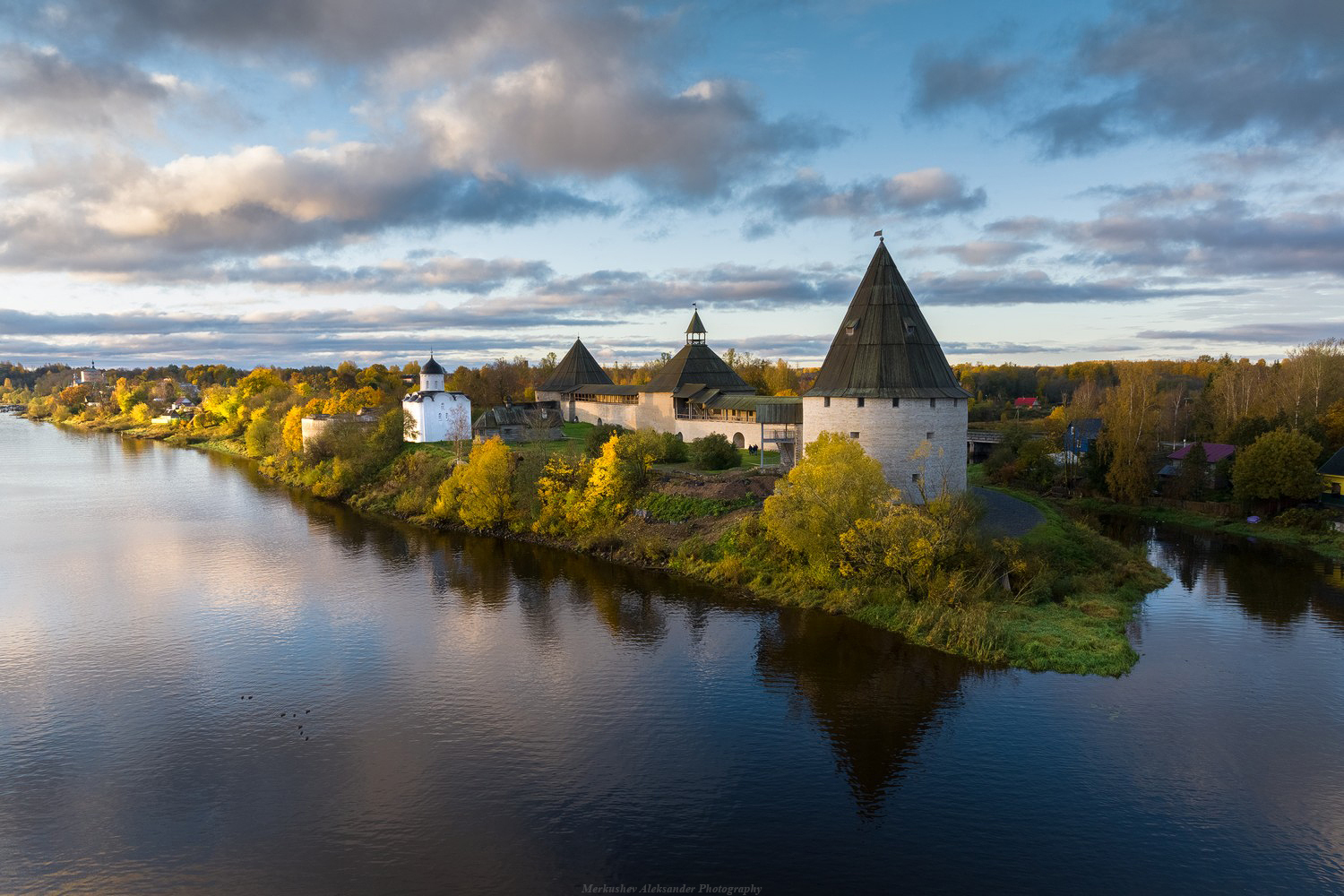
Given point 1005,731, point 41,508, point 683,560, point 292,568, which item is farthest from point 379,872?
point 41,508

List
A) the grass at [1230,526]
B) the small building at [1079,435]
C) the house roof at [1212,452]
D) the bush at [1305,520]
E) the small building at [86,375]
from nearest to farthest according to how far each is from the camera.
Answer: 1. the grass at [1230,526]
2. the bush at [1305,520]
3. the house roof at [1212,452]
4. the small building at [1079,435]
5. the small building at [86,375]

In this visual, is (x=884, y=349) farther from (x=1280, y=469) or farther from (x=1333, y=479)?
(x=1333, y=479)

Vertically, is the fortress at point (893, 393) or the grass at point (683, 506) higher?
the fortress at point (893, 393)

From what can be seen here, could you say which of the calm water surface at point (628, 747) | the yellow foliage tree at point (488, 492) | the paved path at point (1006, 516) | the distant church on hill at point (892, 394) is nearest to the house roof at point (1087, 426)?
the paved path at point (1006, 516)

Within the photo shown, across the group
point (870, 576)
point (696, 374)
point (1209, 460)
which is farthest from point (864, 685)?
point (1209, 460)

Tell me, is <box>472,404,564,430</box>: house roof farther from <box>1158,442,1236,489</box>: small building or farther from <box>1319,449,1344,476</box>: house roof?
<box>1319,449,1344,476</box>: house roof

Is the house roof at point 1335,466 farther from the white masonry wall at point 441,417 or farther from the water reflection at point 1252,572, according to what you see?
the white masonry wall at point 441,417

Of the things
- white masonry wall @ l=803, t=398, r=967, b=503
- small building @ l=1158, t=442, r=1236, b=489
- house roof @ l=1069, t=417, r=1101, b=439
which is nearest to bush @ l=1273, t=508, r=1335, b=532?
small building @ l=1158, t=442, r=1236, b=489
